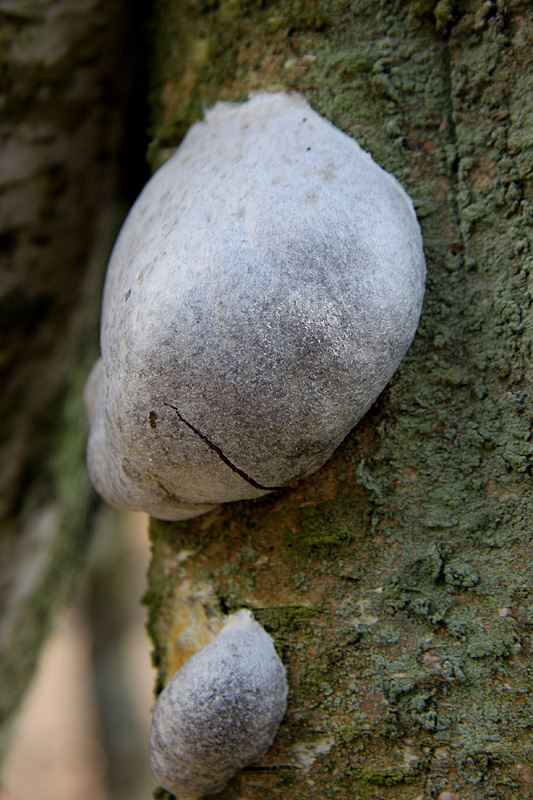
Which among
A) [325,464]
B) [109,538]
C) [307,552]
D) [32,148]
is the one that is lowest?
[109,538]

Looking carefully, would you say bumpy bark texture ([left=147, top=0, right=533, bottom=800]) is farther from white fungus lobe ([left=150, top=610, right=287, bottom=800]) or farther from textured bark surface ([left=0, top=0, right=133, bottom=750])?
textured bark surface ([left=0, top=0, right=133, bottom=750])

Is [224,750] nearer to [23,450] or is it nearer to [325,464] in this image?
[325,464]

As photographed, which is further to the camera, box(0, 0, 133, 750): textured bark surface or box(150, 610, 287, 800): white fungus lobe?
box(0, 0, 133, 750): textured bark surface

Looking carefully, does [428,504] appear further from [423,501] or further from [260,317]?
[260,317]

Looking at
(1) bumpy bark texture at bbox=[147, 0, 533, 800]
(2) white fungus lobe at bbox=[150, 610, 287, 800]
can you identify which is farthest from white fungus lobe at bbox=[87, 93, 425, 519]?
(2) white fungus lobe at bbox=[150, 610, 287, 800]

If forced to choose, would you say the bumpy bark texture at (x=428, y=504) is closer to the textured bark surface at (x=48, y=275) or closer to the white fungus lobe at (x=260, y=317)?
the white fungus lobe at (x=260, y=317)

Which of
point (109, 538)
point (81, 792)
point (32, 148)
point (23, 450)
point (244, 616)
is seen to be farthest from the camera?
point (109, 538)

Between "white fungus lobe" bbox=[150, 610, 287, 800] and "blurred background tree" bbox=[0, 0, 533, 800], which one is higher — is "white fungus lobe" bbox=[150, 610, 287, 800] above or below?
below

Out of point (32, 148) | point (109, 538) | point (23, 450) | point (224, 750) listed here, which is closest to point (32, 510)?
point (23, 450)
